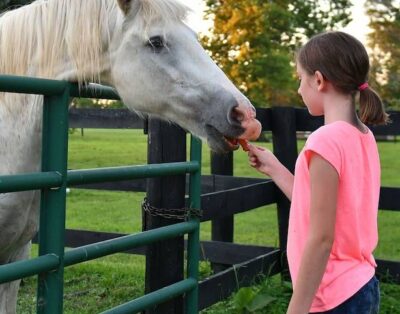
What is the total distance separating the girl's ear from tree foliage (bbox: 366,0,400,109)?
126 ft

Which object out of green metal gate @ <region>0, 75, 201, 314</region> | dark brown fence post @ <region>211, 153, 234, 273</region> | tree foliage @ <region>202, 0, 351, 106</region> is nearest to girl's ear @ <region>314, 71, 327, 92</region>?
green metal gate @ <region>0, 75, 201, 314</region>

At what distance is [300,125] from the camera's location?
4.78 metres

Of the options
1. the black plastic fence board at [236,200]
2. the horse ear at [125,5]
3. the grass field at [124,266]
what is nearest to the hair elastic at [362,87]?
the horse ear at [125,5]

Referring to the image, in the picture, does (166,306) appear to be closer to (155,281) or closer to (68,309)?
(155,281)

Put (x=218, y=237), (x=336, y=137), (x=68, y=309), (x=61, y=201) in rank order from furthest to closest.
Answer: (x=218, y=237) < (x=68, y=309) < (x=61, y=201) < (x=336, y=137)

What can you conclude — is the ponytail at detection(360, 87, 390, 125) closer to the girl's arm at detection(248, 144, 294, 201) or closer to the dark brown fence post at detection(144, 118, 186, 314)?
the girl's arm at detection(248, 144, 294, 201)

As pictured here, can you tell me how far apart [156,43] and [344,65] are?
97 centimetres

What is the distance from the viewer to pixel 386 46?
132 ft

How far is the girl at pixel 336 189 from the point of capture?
1757mm

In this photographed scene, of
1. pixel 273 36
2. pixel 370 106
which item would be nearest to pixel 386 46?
pixel 273 36

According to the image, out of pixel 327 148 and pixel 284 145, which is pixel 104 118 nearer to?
pixel 284 145

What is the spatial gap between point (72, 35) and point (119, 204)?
7.42 m

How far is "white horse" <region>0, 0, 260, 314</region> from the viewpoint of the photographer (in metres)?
2.54

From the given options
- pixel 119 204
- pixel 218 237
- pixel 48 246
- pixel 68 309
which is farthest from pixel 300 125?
pixel 119 204
